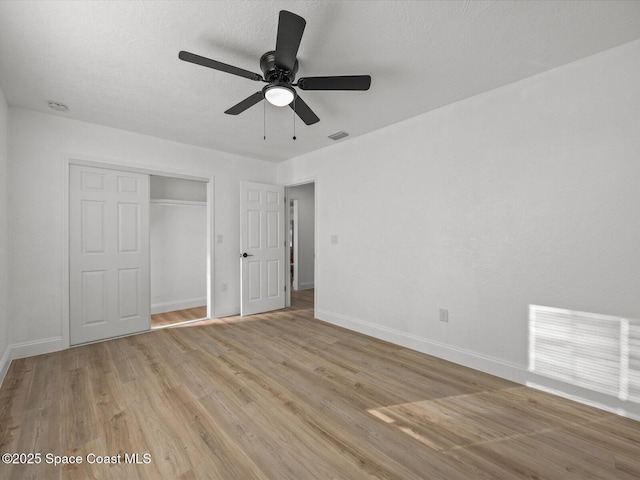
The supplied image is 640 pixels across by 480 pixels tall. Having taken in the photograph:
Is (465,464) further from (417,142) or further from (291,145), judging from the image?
(291,145)

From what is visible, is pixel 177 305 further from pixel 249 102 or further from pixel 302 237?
pixel 249 102

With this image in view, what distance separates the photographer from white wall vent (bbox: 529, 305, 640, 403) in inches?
79.9

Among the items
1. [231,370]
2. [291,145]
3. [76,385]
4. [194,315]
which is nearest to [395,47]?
[291,145]

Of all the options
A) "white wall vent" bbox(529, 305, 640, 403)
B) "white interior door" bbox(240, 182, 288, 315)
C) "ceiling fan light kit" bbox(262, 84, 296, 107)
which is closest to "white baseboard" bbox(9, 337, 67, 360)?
"white interior door" bbox(240, 182, 288, 315)

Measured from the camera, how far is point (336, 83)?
78.9 inches

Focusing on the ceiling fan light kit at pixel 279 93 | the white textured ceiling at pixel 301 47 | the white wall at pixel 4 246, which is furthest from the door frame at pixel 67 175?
the ceiling fan light kit at pixel 279 93

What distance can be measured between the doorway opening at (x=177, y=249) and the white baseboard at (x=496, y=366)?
277 cm

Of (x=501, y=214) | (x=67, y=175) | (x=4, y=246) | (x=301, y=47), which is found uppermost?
(x=301, y=47)

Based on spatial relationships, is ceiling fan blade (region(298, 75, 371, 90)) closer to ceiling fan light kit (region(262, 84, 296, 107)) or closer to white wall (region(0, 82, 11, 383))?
ceiling fan light kit (region(262, 84, 296, 107))

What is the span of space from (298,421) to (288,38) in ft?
7.83

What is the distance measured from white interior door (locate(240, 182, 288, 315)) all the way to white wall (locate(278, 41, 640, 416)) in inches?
60.1

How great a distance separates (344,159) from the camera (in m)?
4.11

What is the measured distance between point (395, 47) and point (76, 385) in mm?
3685

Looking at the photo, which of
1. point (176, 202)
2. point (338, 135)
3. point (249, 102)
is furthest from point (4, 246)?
point (338, 135)
